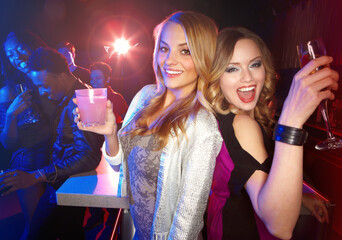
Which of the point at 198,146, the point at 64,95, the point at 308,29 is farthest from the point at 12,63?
the point at 308,29

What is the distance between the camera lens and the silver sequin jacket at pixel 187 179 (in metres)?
0.99

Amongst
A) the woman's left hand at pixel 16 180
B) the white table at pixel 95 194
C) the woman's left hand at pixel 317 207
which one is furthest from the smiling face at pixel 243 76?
the woman's left hand at pixel 16 180

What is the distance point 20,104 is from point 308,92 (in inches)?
110

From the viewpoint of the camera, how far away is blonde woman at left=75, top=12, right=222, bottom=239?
997mm

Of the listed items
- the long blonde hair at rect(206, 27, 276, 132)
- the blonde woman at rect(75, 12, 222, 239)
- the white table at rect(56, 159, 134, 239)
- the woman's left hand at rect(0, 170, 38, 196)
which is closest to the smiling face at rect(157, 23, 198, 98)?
→ the blonde woman at rect(75, 12, 222, 239)

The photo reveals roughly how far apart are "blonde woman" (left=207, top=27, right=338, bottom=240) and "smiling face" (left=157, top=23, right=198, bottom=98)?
0.61 feet

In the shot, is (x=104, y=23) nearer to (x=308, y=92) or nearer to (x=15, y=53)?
(x=15, y=53)

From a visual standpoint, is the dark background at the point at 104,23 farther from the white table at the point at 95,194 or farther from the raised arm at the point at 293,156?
the raised arm at the point at 293,156

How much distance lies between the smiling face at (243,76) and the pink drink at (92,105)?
71 cm

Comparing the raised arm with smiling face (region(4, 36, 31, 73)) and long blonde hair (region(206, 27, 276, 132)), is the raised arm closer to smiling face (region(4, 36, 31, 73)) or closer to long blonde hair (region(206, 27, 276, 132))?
long blonde hair (region(206, 27, 276, 132))

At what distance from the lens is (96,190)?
151 centimetres

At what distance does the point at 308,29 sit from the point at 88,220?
21.4 feet

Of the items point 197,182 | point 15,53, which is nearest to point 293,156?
point 197,182

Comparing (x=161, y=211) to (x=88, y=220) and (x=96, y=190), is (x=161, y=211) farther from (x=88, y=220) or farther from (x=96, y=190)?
(x=88, y=220)
